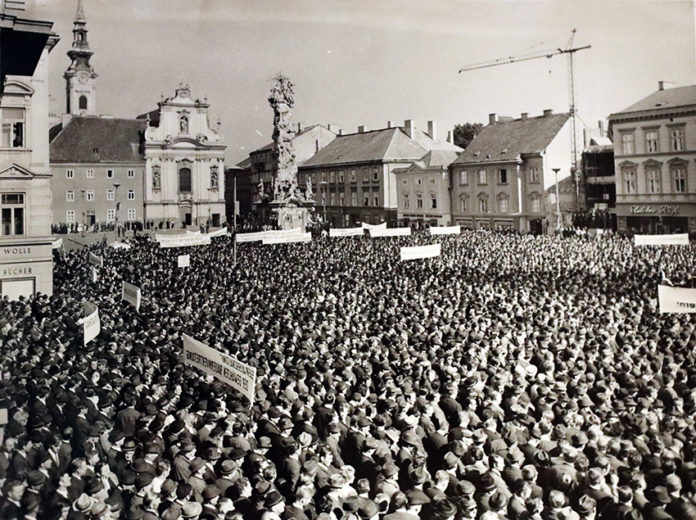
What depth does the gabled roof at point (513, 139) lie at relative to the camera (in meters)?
45.1

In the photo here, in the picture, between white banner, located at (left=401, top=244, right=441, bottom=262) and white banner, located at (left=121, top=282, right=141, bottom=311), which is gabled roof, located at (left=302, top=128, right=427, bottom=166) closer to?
white banner, located at (left=401, top=244, right=441, bottom=262)

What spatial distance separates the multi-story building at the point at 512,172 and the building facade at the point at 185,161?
807 inches

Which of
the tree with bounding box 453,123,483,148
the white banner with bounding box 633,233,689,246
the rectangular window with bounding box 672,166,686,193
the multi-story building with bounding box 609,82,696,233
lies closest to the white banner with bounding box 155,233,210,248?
Result: the white banner with bounding box 633,233,689,246

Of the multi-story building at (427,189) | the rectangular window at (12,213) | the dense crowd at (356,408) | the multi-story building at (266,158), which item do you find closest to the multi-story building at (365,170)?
the multi-story building at (427,189)

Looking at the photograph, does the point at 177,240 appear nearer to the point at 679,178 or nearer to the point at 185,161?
A: the point at 185,161

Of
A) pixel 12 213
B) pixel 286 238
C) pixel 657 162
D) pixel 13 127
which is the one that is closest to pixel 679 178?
pixel 657 162

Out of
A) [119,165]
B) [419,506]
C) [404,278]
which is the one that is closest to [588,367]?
[419,506]

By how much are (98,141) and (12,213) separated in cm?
2024

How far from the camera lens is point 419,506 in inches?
225

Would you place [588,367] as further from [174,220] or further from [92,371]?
[174,220]

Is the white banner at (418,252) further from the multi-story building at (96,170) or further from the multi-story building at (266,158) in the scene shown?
the multi-story building at (266,158)

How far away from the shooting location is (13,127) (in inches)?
545

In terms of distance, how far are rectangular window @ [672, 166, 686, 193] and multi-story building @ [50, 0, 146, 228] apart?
28761mm

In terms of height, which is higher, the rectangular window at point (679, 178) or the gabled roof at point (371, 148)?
the gabled roof at point (371, 148)
